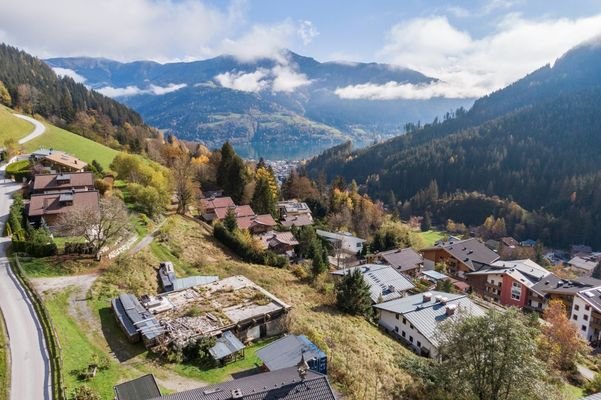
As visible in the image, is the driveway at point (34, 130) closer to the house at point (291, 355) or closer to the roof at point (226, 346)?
the roof at point (226, 346)

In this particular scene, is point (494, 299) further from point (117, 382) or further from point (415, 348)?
point (117, 382)

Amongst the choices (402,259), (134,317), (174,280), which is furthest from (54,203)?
(402,259)

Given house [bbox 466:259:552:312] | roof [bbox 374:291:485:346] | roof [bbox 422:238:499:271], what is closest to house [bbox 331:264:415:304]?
roof [bbox 374:291:485:346]

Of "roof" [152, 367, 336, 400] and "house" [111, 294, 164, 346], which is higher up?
"roof" [152, 367, 336, 400]

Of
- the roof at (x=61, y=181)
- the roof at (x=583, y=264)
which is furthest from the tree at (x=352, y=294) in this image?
the roof at (x=583, y=264)

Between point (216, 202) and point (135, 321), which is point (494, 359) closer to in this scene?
point (135, 321)

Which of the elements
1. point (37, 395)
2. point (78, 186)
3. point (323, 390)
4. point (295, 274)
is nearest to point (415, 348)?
point (295, 274)

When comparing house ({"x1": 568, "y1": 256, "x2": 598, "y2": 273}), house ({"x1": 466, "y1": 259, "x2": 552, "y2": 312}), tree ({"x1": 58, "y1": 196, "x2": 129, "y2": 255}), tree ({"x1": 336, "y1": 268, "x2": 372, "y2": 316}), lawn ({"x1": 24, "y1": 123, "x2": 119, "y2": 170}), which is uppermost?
lawn ({"x1": 24, "y1": 123, "x2": 119, "y2": 170})

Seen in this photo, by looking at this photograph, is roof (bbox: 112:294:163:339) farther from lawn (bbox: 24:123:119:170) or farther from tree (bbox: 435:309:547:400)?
lawn (bbox: 24:123:119:170)
